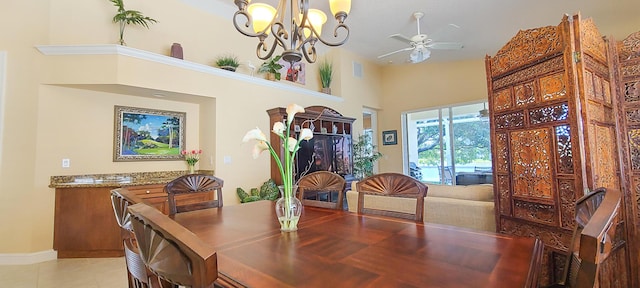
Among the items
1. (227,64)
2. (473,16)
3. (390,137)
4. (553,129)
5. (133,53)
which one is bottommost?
(553,129)

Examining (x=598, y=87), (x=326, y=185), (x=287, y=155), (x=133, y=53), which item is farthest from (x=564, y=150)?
(x=133, y=53)

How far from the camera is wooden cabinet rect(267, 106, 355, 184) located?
15.8 ft

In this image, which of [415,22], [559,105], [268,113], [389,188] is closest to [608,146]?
[559,105]

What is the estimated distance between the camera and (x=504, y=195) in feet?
7.66

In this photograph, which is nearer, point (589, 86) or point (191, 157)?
point (589, 86)

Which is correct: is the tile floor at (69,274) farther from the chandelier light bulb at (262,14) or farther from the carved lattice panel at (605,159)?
the carved lattice panel at (605,159)

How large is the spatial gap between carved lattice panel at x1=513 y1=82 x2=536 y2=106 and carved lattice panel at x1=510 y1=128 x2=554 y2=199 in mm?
231

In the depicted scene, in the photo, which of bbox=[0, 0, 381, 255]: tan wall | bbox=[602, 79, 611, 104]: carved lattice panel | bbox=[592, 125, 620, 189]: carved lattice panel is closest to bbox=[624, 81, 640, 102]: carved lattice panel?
bbox=[602, 79, 611, 104]: carved lattice panel

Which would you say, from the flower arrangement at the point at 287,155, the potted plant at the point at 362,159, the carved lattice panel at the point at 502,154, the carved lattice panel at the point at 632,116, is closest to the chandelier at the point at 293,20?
the flower arrangement at the point at 287,155

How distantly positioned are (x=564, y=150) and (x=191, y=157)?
14.4 feet

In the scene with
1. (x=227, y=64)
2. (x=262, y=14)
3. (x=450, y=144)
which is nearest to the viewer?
(x=262, y=14)

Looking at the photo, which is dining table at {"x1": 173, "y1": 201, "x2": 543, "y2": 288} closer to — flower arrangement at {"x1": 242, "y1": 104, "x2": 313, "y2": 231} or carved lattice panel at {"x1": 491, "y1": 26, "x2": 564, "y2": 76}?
flower arrangement at {"x1": 242, "y1": 104, "x2": 313, "y2": 231}

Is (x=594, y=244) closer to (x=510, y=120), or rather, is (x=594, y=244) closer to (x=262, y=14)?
(x=510, y=120)

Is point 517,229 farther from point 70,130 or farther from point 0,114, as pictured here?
point 0,114
